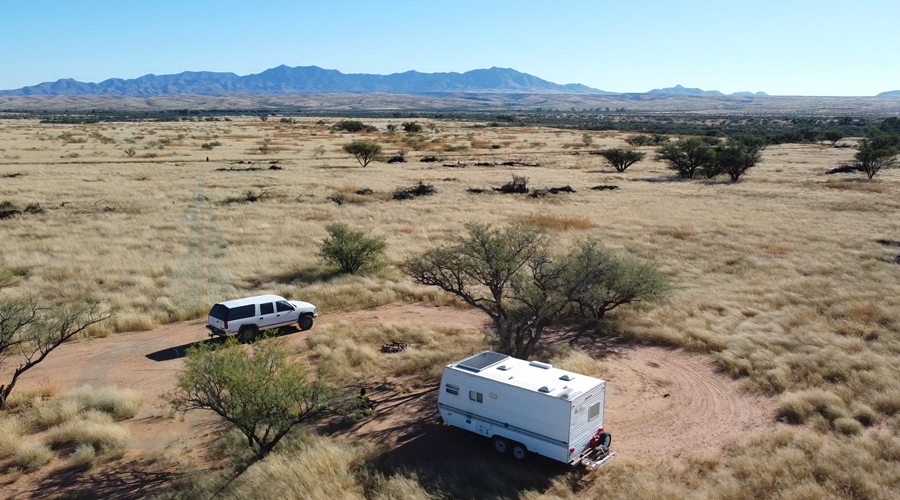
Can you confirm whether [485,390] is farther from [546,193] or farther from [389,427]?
[546,193]

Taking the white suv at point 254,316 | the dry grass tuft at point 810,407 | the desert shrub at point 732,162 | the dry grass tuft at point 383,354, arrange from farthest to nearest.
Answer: the desert shrub at point 732,162 → the white suv at point 254,316 → the dry grass tuft at point 383,354 → the dry grass tuft at point 810,407

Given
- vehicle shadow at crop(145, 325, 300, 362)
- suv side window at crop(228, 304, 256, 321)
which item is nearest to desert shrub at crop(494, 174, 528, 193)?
vehicle shadow at crop(145, 325, 300, 362)

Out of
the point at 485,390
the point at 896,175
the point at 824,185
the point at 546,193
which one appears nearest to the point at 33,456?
the point at 485,390

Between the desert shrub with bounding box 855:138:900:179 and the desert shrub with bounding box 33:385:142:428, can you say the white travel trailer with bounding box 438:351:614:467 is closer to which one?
the desert shrub with bounding box 33:385:142:428

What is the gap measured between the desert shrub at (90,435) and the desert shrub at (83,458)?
0.35 meters

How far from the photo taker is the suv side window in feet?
62.1

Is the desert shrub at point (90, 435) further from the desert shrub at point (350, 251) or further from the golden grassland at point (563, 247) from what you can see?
the desert shrub at point (350, 251)

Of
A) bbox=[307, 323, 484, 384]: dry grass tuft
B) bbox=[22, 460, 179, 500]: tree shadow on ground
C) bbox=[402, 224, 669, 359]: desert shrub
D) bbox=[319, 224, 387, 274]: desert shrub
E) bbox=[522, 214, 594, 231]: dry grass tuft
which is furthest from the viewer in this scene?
bbox=[522, 214, 594, 231]: dry grass tuft

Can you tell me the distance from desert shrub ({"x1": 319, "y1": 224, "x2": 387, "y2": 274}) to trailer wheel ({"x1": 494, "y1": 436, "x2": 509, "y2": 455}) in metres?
15.1

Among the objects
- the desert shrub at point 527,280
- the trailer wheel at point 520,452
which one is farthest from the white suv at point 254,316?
the trailer wheel at point 520,452

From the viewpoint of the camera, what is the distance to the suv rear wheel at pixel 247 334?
62.5ft

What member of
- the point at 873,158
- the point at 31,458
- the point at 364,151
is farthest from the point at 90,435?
the point at 873,158

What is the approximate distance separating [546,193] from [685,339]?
2826 centimetres

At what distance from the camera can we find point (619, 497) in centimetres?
1119
